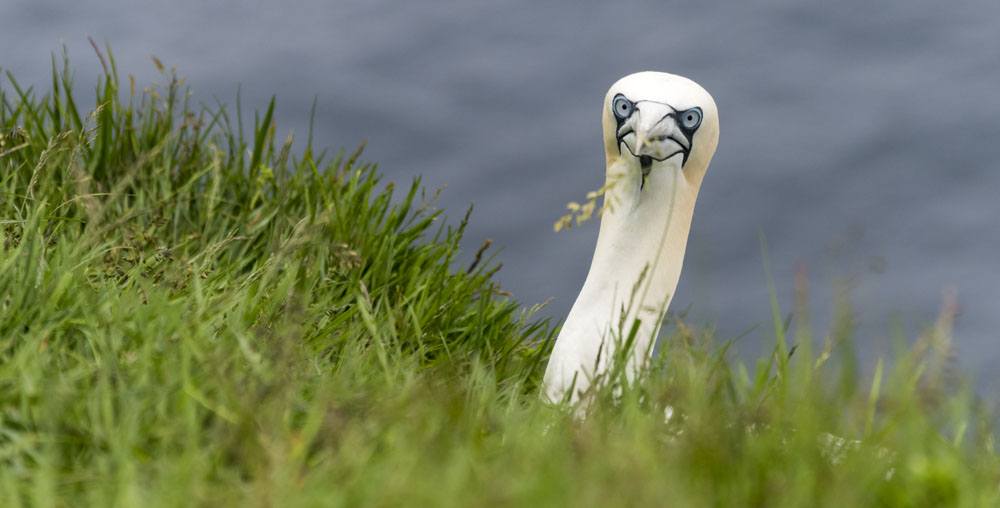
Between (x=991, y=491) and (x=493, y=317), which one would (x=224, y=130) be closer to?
(x=493, y=317)

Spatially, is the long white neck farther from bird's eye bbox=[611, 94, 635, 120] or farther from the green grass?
the green grass

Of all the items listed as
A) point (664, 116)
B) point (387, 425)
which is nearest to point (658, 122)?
point (664, 116)

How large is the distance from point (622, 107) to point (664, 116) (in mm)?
168

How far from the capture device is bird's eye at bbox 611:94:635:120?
451cm

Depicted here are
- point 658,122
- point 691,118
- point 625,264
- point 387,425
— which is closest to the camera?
point 387,425

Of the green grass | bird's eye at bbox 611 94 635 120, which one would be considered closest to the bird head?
bird's eye at bbox 611 94 635 120

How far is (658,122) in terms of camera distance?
4.46 meters

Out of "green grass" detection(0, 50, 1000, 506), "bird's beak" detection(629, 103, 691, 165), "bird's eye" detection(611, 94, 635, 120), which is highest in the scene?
"bird's eye" detection(611, 94, 635, 120)

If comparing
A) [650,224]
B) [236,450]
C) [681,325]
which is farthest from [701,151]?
[236,450]

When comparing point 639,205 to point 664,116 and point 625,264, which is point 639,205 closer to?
point 625,264

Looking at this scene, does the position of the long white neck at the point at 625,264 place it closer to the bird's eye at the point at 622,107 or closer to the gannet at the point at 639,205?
the gannet at the point at 639,205

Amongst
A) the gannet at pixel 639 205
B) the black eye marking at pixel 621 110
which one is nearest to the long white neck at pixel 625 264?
the gannet at pixel 639 205

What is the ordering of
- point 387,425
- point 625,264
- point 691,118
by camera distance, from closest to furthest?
point 387,425 → point 691,118 → point 625,264

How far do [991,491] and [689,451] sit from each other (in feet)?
2.56
